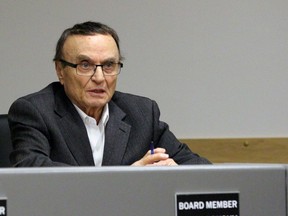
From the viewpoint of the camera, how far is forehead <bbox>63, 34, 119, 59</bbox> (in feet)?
7.14

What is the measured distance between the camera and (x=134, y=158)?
2.21 meters

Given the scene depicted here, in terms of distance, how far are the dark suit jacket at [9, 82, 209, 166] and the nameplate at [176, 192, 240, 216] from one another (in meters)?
1.03

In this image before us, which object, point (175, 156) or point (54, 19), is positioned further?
point (54, 19)

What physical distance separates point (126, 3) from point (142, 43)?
0.25 m

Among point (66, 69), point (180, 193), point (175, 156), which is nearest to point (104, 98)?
point (66, 69)

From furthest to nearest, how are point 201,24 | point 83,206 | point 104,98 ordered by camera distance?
point 201,24, point 104,98, point 83,206

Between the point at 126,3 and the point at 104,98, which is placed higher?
the point at 126,3

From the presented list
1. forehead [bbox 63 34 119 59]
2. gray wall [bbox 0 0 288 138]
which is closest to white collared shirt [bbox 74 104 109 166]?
forehead [bbox 63 34 119 59]

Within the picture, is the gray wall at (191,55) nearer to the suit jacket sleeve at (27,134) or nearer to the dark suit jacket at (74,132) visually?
the dark suit jacket at (74,132)

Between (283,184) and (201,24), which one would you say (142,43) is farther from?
(283,184)

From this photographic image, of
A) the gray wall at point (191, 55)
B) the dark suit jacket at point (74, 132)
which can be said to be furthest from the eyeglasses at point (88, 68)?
the gray wall at point (191, 55)

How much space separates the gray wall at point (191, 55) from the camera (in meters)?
3.44

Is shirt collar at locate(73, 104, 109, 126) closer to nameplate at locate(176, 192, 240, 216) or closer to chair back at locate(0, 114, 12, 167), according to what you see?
chair back at locate(0, 114, 12, 167)

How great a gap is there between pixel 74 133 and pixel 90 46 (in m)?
0.33
